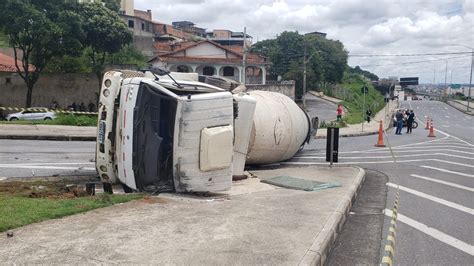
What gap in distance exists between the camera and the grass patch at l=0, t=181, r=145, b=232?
20.1ft

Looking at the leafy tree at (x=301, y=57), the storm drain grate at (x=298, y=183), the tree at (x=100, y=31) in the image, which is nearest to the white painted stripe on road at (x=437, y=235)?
the storm drain grate at (x=298, y=183)

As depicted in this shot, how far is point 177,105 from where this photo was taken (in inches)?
313

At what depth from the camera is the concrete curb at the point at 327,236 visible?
513cm

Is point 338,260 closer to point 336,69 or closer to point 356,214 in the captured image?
point 356,214

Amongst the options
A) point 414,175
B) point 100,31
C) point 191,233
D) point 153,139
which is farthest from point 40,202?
point 100,31

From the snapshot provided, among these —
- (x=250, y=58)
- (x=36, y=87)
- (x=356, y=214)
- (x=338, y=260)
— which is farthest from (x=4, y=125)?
(x=250, y=58)

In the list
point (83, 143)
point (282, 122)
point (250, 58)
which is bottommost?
point (83, 143)

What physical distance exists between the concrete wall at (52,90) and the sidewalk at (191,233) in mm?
25826

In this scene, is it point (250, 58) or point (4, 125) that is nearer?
point (4, 125)

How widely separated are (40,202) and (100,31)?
27.8 m

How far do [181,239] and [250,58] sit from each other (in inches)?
1875

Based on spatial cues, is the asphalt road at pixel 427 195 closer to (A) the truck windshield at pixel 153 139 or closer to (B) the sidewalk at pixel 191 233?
(B) the sidewalk at pixel 191 233

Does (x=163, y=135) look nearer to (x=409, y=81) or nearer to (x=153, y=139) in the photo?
(x=153, y=139)

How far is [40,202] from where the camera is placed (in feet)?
22.9
